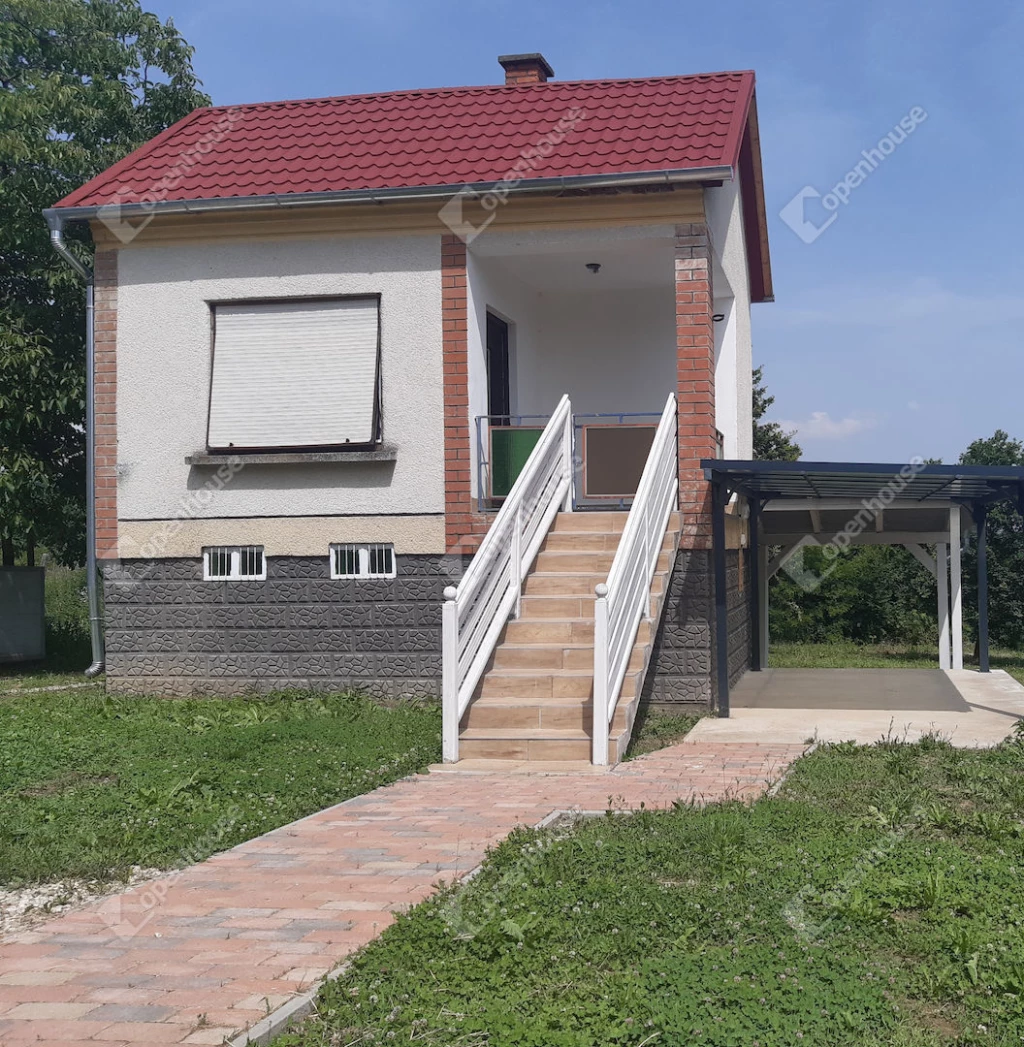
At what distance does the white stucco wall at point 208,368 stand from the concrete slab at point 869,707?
4046mm

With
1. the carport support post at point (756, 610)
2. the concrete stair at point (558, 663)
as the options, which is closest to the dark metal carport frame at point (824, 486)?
the carport support post at point (756, 610)

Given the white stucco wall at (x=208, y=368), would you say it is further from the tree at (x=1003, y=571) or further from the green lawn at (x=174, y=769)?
the tree at (x=1003, y=571)

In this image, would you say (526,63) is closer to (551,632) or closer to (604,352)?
(604,352)

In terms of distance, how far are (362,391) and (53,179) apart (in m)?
8.53

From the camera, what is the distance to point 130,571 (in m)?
14.6

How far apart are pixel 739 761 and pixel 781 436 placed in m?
27.1

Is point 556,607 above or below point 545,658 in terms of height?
above

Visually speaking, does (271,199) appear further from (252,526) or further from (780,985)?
(780,985)

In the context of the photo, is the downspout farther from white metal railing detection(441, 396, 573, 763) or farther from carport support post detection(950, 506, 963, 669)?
carport support post detection(950, 506, 963, 669)

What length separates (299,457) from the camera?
14.1 m

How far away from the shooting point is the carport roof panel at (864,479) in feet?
39.6

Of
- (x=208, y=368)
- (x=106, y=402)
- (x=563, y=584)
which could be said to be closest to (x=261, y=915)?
(x=563, y=584)

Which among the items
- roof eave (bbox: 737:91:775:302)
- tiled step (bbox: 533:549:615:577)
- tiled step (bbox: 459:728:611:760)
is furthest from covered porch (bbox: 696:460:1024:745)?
roof eave (bbox: 737:91:775:302)

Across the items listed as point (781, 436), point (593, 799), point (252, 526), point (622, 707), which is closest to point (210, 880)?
point (593, 799)
